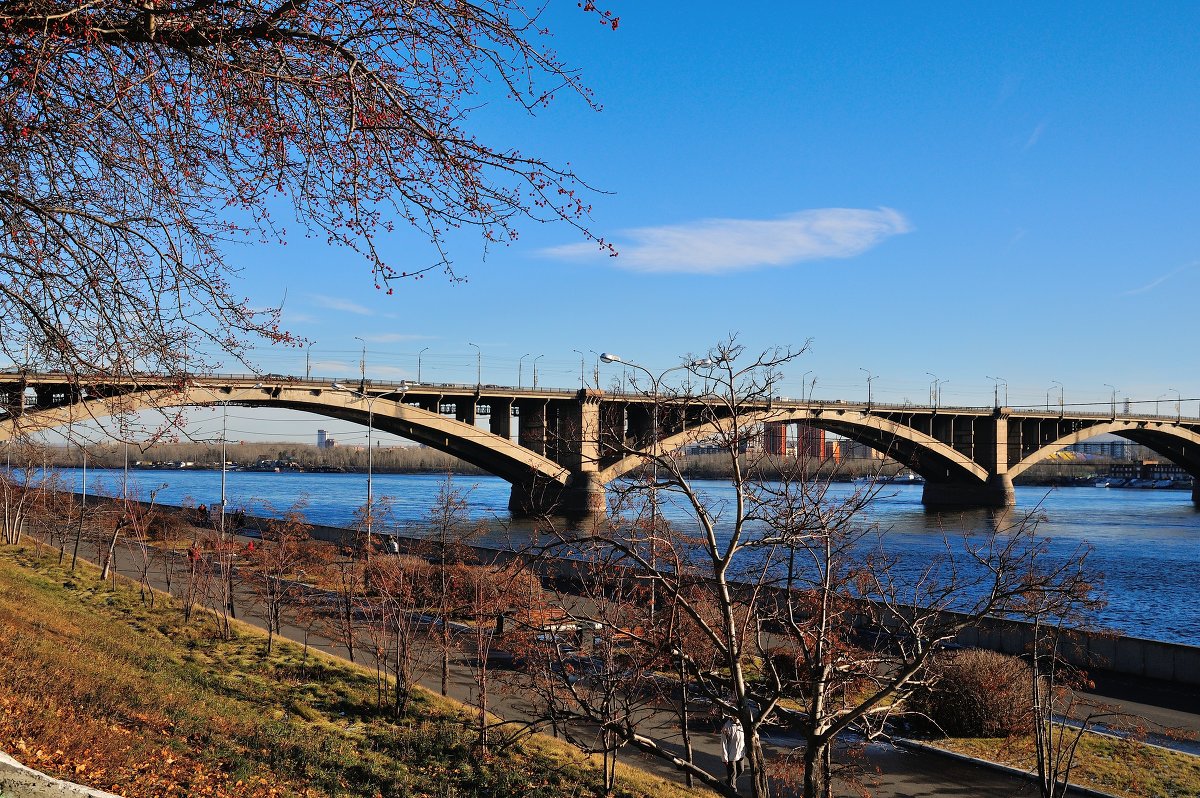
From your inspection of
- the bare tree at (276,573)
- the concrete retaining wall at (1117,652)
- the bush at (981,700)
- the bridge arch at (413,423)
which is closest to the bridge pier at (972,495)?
the bridge arch at (413,423)

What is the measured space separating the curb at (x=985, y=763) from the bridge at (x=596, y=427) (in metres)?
10.4

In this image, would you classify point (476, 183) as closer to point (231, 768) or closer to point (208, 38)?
point (208, 38)

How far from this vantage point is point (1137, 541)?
55625 mm

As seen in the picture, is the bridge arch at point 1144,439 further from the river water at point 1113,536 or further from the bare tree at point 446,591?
the bare tree at point 446,591

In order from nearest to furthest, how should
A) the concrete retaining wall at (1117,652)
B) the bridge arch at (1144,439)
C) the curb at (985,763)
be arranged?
the curb at (985,763) < the concrete retaining wall at (1117,652) < the bridge arch at (1144,439)

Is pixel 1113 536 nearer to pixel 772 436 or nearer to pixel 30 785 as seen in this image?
pixel 772 436

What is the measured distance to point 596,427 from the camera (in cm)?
2694

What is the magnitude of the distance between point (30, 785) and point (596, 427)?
862 inches

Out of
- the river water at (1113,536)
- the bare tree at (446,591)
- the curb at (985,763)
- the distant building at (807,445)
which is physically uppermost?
the distant building at (807,445)

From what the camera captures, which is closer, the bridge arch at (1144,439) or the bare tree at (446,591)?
the bare tree at (446,591)

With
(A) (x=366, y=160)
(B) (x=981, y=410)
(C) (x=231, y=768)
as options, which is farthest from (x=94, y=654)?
(B) (x=981, y=410)

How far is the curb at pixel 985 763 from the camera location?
43.0 feet

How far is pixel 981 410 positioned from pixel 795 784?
73.3m

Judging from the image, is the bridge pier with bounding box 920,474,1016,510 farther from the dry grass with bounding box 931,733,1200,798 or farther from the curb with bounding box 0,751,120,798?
the curb with bounding box 0,751,120,798
